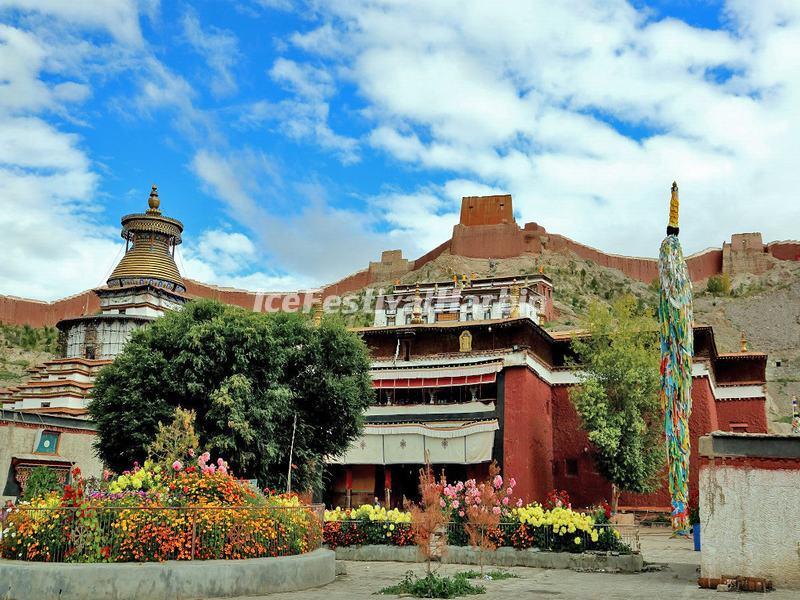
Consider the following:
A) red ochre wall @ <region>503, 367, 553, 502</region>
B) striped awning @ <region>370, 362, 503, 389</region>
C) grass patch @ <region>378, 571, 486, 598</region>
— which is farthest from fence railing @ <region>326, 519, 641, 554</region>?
striped awning @ <region>370, 362, 503, 389</region>

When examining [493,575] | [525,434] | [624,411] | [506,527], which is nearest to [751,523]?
[493,575]

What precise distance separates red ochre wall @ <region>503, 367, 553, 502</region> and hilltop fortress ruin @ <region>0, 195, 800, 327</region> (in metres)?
49.3

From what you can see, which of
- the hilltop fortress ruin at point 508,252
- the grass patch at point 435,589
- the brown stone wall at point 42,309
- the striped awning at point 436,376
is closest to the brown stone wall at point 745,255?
the hilltop fortress ruin at point 508,252

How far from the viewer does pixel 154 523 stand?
11.8m

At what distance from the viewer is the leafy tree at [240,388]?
73.5 ft

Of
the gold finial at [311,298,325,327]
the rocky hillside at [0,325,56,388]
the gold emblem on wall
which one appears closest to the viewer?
the gold finial at [311,298,325,327]

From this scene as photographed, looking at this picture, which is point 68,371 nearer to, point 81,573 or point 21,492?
point 21,492

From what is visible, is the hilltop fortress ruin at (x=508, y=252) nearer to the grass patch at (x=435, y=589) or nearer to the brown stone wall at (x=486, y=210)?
the brown stone wall at (x=486, y=210)

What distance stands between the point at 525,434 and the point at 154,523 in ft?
74.6

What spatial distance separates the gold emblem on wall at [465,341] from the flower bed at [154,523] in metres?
21.3

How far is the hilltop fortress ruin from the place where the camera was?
83375 mm

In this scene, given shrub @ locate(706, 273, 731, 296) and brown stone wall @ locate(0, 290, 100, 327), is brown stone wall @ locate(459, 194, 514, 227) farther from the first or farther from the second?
brown stone wall @ locate(0, 290, 100, 327)

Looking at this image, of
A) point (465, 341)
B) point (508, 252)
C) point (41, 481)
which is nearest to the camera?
point (41, 481)

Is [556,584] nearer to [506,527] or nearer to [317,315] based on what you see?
[506,527]
